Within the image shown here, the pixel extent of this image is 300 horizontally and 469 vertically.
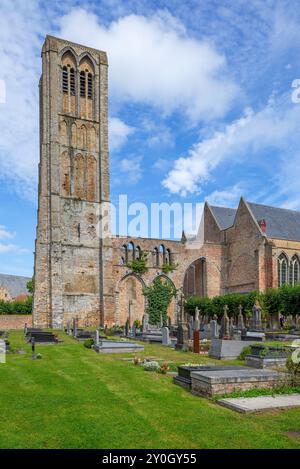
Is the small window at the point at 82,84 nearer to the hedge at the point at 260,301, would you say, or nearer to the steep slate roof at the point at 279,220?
the steep slate roof at the point at 279,220

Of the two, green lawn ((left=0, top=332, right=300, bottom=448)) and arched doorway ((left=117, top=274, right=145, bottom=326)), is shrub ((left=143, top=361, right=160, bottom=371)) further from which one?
arched doorway ((left=117, top=274, right=145, bottom=326))

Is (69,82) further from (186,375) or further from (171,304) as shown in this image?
(186,375)

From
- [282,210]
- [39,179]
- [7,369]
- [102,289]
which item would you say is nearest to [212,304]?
[102,289]

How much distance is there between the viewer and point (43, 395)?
830cm

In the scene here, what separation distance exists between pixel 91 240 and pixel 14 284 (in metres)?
41.4

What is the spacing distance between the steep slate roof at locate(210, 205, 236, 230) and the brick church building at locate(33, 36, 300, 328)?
4.14 meters

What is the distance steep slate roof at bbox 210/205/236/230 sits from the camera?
147 ft

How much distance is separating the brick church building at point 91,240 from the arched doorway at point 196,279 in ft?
1.21

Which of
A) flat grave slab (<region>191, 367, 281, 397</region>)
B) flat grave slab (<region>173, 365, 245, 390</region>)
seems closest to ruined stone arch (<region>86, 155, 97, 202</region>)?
flat grave slab (<region>173, 365, 245, 390</region>)

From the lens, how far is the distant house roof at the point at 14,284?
7004 centimetres

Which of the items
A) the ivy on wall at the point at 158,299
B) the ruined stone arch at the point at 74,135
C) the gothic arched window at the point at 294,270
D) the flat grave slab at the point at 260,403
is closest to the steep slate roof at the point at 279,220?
the gothic arched window at the point at 294,270

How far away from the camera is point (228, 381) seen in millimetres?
8086

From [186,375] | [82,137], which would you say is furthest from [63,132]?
[186,375]

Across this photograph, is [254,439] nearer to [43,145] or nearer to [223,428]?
[223,428]
